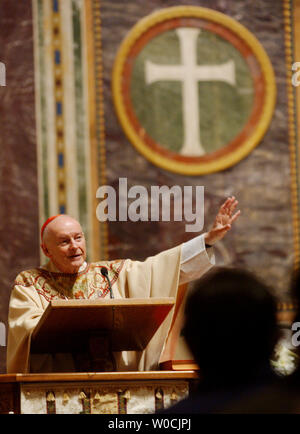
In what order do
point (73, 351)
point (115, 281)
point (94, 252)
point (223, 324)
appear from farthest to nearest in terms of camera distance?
point (94, 252) < point (115, 281) < point (73, 351) < point (223, 324)

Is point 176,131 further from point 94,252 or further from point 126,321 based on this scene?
point 126,321

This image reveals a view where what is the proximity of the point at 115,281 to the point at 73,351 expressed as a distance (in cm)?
66

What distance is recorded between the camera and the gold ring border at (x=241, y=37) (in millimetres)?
8164

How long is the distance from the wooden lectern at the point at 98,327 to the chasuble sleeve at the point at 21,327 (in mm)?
69

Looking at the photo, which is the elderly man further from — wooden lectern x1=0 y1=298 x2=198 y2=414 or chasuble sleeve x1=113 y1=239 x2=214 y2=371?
wooden lectern x1=0 y1=298 x2=198 y2=414

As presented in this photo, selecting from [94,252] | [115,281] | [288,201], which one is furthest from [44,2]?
[115,281]

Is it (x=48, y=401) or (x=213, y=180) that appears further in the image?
(x=213, y=180)

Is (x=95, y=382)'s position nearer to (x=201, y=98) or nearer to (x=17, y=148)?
(x=17, y=148)

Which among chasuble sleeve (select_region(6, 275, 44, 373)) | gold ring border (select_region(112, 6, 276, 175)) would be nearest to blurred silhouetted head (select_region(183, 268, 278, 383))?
chasuble sleeve (select_region(6, 275, 44, 373))

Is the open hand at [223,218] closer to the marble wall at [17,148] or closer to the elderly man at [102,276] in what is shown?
the elderly man at [102,276]

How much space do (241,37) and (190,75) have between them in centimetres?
60

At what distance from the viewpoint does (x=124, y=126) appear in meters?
8.16

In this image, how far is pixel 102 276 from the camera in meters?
5.79

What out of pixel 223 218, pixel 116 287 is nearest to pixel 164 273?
pixel 116 287
